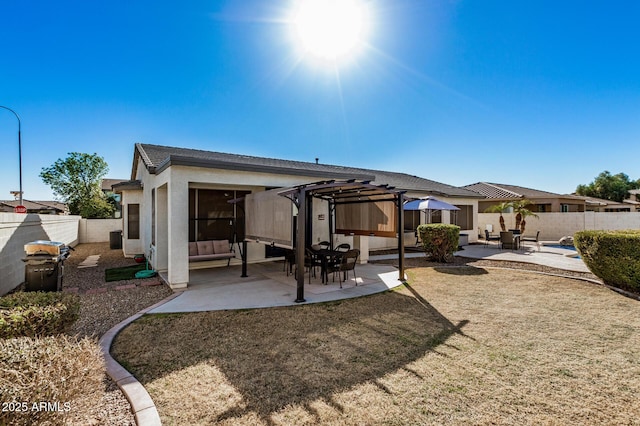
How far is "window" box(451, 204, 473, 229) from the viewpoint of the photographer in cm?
1770

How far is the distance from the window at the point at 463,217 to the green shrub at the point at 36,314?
1796 cm

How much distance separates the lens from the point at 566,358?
12.5ft

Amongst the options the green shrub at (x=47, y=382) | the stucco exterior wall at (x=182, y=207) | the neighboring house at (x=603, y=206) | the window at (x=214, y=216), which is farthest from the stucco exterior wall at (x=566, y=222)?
the green shrub at (x=47, y=382)

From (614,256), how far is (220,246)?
36.8ft

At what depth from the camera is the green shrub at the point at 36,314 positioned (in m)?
3.03

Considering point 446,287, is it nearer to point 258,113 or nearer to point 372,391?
point 372,391

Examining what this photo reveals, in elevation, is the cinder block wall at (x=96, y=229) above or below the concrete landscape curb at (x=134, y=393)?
above

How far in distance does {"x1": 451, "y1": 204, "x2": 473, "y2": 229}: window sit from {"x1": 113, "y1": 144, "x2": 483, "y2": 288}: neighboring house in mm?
2681

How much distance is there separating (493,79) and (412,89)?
3291mm

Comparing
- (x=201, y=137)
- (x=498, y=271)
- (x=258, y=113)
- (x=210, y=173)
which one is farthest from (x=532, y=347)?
(x=201, y=137)

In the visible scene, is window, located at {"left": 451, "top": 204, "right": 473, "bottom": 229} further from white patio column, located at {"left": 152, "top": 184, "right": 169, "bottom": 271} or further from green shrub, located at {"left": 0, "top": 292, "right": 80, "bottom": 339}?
green shrub, located at {"left": 0, "top": 292, "right": 80, "bottom": 339}

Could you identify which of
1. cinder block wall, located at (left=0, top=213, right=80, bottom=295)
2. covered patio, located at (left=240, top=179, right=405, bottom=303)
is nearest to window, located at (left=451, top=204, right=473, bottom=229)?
covered patio, located at (left=240, top=179, right=405, bottom=303)

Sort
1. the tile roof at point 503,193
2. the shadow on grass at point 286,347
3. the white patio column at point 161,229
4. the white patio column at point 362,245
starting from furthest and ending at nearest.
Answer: the tile roof at point 503,193, the white patio column at point 362,245, the white patio column at point 161,229, the shadow on grass at point 286,347

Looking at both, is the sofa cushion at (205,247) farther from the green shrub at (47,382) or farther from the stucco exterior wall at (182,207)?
the green shrub at (47,382)
